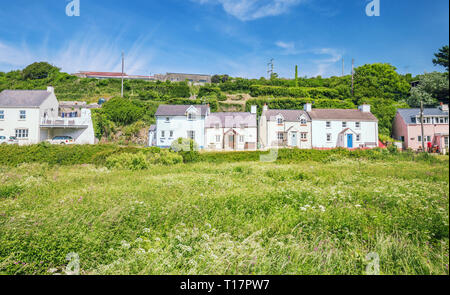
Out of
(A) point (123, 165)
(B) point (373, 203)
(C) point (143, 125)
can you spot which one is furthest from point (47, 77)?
(B) point (373, 203)

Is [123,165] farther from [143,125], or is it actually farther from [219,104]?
[219,104]

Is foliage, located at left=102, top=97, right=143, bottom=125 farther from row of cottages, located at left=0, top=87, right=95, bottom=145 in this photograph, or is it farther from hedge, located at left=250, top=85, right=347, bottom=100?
hedge, located at left=250, top=85, right=347, bottom=100

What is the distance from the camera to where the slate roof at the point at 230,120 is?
94.6 ft

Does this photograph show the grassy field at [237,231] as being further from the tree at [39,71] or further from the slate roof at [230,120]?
the tree at [39,71]

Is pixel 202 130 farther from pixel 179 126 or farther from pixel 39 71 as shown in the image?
pixel 39 71

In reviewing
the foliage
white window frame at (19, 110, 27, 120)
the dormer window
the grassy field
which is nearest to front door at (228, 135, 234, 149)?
the dormer window

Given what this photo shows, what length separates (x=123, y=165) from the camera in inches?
553

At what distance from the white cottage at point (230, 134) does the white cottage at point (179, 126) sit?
3.56 feet

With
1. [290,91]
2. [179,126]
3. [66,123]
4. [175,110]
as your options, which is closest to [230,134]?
[179,126]

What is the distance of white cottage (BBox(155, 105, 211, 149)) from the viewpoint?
28062mm

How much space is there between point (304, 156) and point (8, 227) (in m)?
17.7

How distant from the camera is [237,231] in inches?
150

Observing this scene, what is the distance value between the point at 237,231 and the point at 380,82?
5.02 meters

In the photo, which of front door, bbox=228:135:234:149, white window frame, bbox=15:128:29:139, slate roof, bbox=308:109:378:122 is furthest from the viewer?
front door, bbox=228:135:234:149
